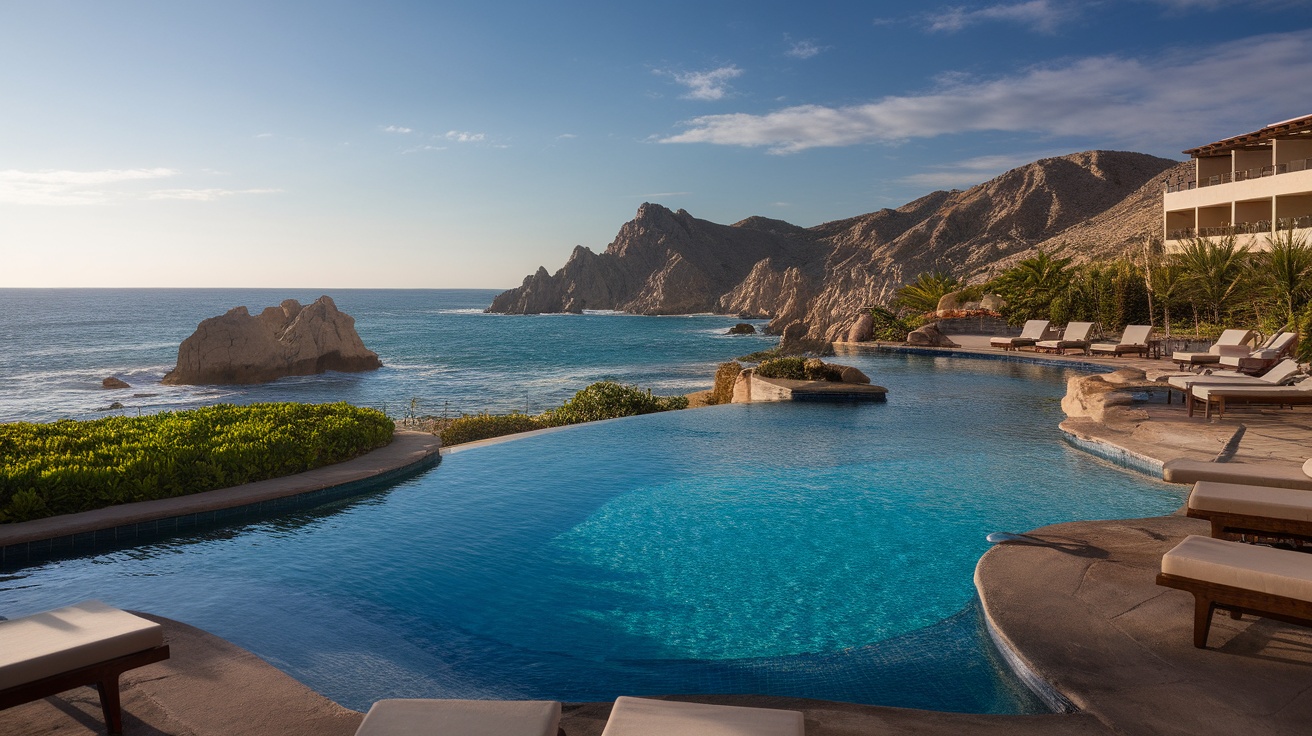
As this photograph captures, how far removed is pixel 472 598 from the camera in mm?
6340

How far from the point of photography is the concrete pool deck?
346 centimetres

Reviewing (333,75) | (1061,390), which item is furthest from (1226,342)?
(333,75)

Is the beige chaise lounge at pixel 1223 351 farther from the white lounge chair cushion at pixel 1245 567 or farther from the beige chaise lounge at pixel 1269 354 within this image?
the white lounge chair cushion at pixel 1245 567

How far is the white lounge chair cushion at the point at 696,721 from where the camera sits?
2650mm

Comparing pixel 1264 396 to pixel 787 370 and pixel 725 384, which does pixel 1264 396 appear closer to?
pixel 787 370

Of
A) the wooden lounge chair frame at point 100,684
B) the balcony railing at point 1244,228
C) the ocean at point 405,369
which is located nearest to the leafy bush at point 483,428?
the ocean at point 405,369

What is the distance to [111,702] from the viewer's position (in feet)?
11.7

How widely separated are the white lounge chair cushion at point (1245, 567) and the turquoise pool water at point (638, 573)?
1.15 metres

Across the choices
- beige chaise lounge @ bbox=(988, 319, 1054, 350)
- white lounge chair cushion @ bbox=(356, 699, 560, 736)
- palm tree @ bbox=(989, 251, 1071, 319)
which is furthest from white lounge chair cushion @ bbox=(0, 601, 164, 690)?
palm tree @ bbox=(989, 251, 1071, 319)

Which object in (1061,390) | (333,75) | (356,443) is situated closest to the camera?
(356,443)

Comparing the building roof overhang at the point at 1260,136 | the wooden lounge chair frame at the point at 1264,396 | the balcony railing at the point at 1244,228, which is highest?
the building roof overhang at the point at 1260,136

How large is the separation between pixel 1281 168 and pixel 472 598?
4013cm

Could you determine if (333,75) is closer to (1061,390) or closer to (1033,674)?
(1061,390)

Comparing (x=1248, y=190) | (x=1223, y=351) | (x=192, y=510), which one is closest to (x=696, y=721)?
(x=192, y=510)
